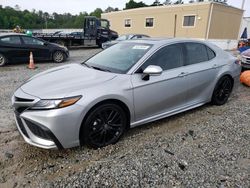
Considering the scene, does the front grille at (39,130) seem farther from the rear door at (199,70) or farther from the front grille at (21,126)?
the rear door at (199,70)

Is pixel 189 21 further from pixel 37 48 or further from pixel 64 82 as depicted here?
pixel 64 82

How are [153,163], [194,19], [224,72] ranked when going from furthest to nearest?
[194,19] → [224,72] → [153,163]

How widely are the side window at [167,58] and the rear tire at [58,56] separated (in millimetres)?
7688

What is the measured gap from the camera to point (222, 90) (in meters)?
4.54

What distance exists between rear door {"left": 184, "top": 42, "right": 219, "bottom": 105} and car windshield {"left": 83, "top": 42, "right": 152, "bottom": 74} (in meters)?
0.88

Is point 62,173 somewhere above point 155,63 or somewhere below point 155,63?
below

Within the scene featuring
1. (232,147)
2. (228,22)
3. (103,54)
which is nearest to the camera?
(232,147)

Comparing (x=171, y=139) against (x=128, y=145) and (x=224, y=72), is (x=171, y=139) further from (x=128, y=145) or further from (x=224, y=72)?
(x=224, y=72)

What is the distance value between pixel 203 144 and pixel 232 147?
1.33ft

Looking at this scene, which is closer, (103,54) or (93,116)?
(93,116)

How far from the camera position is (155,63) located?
130 inches

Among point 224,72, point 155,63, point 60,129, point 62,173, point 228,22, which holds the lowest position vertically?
point 62,173

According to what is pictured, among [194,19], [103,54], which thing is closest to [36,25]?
[194,19]

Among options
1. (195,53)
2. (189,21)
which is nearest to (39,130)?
(195,53)
